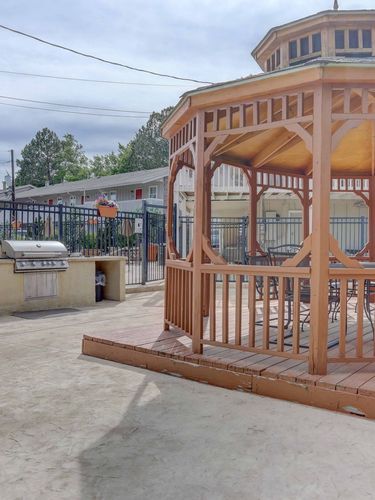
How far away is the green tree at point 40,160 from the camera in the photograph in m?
53.2

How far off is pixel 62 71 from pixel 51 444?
1589cm

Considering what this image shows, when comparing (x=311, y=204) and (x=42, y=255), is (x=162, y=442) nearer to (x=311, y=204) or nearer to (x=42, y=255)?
(x=311, y=204)

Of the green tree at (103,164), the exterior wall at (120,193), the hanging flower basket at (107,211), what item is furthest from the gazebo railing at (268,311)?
the green tree at (103,164)

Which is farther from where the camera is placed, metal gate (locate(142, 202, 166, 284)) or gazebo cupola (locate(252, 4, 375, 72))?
metal gate (locate(142, 202, 166, 284))

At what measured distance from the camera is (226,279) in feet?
12.9

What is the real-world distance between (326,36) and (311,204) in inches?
107

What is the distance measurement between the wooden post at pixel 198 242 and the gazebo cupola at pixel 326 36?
2.81 metres

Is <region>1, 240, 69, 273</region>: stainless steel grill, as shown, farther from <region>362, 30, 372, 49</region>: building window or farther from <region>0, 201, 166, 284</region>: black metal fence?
<region>362, 30, 372, 49</region>: building window

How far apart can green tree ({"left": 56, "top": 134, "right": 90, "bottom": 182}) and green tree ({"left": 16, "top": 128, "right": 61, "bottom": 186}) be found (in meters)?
0.60

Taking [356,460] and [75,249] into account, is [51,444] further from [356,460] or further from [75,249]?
[75,249]

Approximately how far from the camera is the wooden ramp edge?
3.08m

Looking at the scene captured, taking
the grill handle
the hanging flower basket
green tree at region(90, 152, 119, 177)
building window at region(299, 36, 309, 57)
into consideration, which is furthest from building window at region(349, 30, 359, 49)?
green tree at region(90, 152, 119, 177)

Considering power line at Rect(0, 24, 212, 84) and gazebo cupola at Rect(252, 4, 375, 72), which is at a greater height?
power line at Rect(0, 24, 212, 84)

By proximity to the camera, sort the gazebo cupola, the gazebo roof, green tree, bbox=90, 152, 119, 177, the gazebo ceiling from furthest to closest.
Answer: green tree, bbox=90, 152, 119, 177, the gazebo cupola, the gazebo ceiling, the gazebo roof
